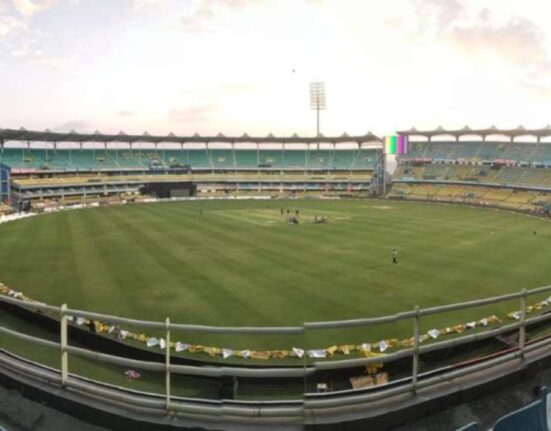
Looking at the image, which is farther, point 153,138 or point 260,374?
point 153,138

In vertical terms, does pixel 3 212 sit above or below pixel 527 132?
below

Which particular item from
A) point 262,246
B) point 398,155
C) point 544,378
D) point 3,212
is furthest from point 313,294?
point 398,155

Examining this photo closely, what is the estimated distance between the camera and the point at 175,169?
108 meters

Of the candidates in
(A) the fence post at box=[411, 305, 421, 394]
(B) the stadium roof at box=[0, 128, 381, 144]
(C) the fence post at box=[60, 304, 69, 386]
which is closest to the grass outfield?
(C) the fence post at box=[60, 304, 69, 386]

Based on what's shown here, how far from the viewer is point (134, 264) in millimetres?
30562

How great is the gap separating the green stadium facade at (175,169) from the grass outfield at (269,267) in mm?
37532

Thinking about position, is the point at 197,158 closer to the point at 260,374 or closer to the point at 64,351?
the point at 64,351

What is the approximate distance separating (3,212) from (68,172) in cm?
3125

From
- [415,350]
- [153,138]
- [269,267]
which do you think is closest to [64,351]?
[415,350]

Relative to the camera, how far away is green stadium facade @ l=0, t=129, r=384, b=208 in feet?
287

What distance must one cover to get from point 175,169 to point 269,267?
82191 millimetres

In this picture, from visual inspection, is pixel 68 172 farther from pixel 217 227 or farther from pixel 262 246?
pixel 262 246

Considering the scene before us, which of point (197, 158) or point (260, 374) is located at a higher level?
point (197, 158)

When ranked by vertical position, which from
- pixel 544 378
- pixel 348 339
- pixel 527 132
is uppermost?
pixel 527 132
